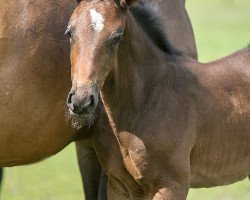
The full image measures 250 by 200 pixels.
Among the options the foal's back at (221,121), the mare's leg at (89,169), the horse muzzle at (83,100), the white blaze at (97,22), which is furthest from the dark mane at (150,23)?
the mare's leg at (89,169)

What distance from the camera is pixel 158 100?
518 centimetres

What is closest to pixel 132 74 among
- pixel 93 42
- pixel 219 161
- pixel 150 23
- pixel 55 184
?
pixel 150 23

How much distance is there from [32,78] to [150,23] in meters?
0.80

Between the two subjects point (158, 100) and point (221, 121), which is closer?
point (158, 100)

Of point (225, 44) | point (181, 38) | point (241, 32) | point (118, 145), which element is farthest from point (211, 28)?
point (118, 145)

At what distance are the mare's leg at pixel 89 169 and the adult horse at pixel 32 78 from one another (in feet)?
2.90

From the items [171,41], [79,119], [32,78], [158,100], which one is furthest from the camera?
[171,41]

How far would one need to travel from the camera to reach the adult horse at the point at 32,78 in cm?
527

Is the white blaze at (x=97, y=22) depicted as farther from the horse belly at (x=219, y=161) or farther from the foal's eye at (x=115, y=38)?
the horse belly at (x=219, y=161)

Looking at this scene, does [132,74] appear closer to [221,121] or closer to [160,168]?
[160,168]

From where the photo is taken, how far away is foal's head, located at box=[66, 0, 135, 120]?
4602 mm

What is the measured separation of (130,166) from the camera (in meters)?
5.13

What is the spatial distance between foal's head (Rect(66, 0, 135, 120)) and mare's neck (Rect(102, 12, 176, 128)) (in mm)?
265

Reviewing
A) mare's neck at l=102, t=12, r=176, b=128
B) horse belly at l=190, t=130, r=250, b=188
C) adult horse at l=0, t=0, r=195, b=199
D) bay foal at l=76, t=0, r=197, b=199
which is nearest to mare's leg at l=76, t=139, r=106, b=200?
bay foal at l=76, t=0, r=197, b=199
